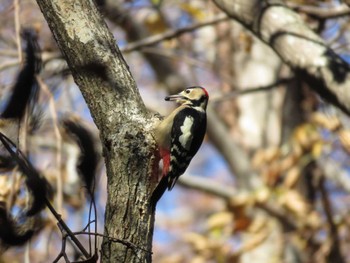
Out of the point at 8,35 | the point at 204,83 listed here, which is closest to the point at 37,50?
the point at 8,35

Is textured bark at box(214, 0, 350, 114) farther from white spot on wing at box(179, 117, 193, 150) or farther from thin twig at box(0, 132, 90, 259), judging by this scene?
thin twig at box(0, 132, 90, 259)

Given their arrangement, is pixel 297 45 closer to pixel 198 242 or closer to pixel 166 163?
pixel 166 163

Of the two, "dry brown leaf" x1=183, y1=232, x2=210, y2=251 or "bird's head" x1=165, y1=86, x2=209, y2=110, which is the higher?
"dry brown leaf" x1=183, y1=232, x2=210, y2=251

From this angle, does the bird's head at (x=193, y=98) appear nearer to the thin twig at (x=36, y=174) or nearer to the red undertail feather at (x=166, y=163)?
the red undertail feather at (x=166, y=163)

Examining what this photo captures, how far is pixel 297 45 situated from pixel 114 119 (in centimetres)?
184

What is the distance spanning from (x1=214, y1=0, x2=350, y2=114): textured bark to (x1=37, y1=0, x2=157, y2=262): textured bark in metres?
1.61

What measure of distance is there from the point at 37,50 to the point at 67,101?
177 inches

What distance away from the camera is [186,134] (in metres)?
4.57

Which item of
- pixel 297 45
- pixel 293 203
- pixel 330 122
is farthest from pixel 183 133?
pixel 293 203

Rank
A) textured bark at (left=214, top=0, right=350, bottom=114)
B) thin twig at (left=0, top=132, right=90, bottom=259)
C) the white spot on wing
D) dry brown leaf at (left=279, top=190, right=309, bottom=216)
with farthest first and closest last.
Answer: dry brown leaf at (left=279, top=190, right=309, bottom=216) → the white spot on wing → textured bark at (left=214, top=0, right=350, bottom=114) → thin twig at (left=0, top=132, right=90, bottom=259)

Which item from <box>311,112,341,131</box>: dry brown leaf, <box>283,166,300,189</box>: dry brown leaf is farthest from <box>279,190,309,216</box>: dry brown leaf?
<box>311,112,341,131</box>: dry brown leaf

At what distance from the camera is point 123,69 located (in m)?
3.09

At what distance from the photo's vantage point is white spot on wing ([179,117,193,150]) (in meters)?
4.47

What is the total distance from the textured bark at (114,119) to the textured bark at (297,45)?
5.29 ft
